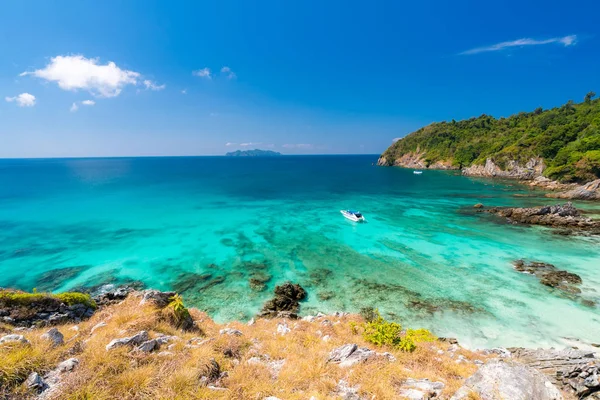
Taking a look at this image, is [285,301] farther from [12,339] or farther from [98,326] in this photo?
[12,339]

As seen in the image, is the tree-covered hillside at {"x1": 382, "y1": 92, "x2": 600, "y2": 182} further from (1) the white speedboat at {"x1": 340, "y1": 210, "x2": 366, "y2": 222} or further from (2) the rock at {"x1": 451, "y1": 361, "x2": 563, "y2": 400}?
(2) the rock at {"x1": 451, "y1": 361, "x2": 563, "y2": 400}

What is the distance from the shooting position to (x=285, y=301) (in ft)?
60.3

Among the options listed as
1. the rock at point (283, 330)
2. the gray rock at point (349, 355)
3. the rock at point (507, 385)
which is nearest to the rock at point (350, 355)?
the gray rock at point (349, 355)

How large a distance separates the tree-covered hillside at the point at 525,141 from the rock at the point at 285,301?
76.7 m

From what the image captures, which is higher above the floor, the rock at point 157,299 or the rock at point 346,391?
the rock at point 346,391

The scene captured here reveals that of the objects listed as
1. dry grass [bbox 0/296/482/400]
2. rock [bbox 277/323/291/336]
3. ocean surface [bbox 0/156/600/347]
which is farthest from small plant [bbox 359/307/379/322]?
dry grass [bbox 0/296/482/400]

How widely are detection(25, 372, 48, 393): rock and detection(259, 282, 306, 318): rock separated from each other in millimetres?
12404

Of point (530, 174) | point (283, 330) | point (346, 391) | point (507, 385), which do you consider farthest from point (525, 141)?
point (346, 391)

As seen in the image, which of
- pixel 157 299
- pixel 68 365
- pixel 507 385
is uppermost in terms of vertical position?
pixel 68 365

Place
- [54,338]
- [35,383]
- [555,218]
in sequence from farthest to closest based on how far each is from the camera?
[555,218] < [54,338] < [35,383]

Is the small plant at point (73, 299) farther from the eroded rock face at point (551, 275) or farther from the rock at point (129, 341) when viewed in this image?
the eroded rock face at point (551, 275)

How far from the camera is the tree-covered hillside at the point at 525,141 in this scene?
64.2 m

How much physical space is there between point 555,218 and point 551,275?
19519 millimetres

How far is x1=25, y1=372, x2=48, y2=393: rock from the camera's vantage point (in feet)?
17.0
